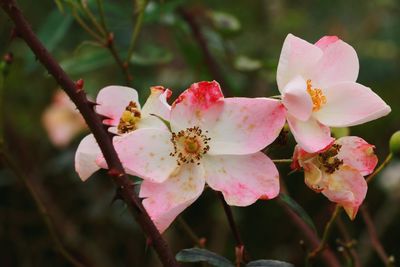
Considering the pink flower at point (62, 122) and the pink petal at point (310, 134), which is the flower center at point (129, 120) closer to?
the pink petal at point (310, 134)

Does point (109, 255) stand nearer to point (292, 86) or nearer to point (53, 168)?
point (53, 168)

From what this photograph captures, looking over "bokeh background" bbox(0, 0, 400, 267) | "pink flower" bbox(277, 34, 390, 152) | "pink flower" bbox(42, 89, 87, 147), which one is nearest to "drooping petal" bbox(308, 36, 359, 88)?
"pink flower" bbox(277, 34, 390, 152)

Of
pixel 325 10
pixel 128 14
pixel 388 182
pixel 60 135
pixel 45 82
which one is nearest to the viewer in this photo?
pixel 128 14

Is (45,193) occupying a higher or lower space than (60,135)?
lower

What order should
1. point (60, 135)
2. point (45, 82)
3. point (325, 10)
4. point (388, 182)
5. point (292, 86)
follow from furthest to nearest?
point (325, 10), point (45, 82), point (388, 182), point (60, 135), point (292, 86)

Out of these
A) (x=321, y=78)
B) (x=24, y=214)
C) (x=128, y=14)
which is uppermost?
(x=321, y=78)

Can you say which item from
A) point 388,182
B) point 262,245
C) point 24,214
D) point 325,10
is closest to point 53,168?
point 24,214

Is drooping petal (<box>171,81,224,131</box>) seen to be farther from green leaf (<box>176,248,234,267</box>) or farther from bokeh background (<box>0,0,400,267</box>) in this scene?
bokeh background (<box>0,0,400,267</box>)

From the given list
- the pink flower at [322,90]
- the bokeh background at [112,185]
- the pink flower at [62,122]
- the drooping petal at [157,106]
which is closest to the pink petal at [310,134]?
the pink flower at [322,90]

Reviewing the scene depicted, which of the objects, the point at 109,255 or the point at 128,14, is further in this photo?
the point at 109,255
